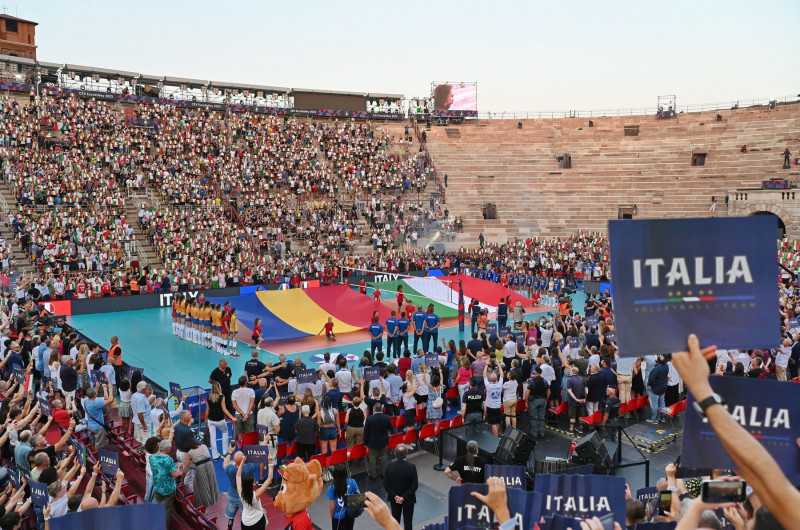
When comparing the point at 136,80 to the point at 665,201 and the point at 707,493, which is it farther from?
Result: the point at 707,493

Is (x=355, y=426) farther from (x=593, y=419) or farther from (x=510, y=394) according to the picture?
(x=593, y=419)

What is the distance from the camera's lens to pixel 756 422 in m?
3.35

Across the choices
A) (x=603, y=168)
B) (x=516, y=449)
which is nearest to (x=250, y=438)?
(x=516, y=449)

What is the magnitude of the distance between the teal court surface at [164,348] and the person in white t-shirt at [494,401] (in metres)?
7.86

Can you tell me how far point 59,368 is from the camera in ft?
41.4

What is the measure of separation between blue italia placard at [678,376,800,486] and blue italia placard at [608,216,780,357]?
0.76 ft

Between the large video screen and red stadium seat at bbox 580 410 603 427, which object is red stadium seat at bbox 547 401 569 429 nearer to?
red stadium seat at bbox 580 410 603 427

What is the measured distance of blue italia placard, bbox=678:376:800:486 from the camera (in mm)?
3285

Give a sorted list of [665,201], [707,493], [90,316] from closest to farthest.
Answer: [707,493] → [90,316] → [665,201]

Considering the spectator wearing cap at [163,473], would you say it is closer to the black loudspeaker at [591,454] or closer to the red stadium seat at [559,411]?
the black loudspeaker at [591,454]

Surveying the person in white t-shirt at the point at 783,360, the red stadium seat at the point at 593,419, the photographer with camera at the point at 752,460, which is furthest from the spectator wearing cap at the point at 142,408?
the person in white t-shirt at the point at 783,360

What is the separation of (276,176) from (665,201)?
88.7ft

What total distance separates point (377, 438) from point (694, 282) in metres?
7.58

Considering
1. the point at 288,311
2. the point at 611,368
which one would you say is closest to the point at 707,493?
the point at 611,368
